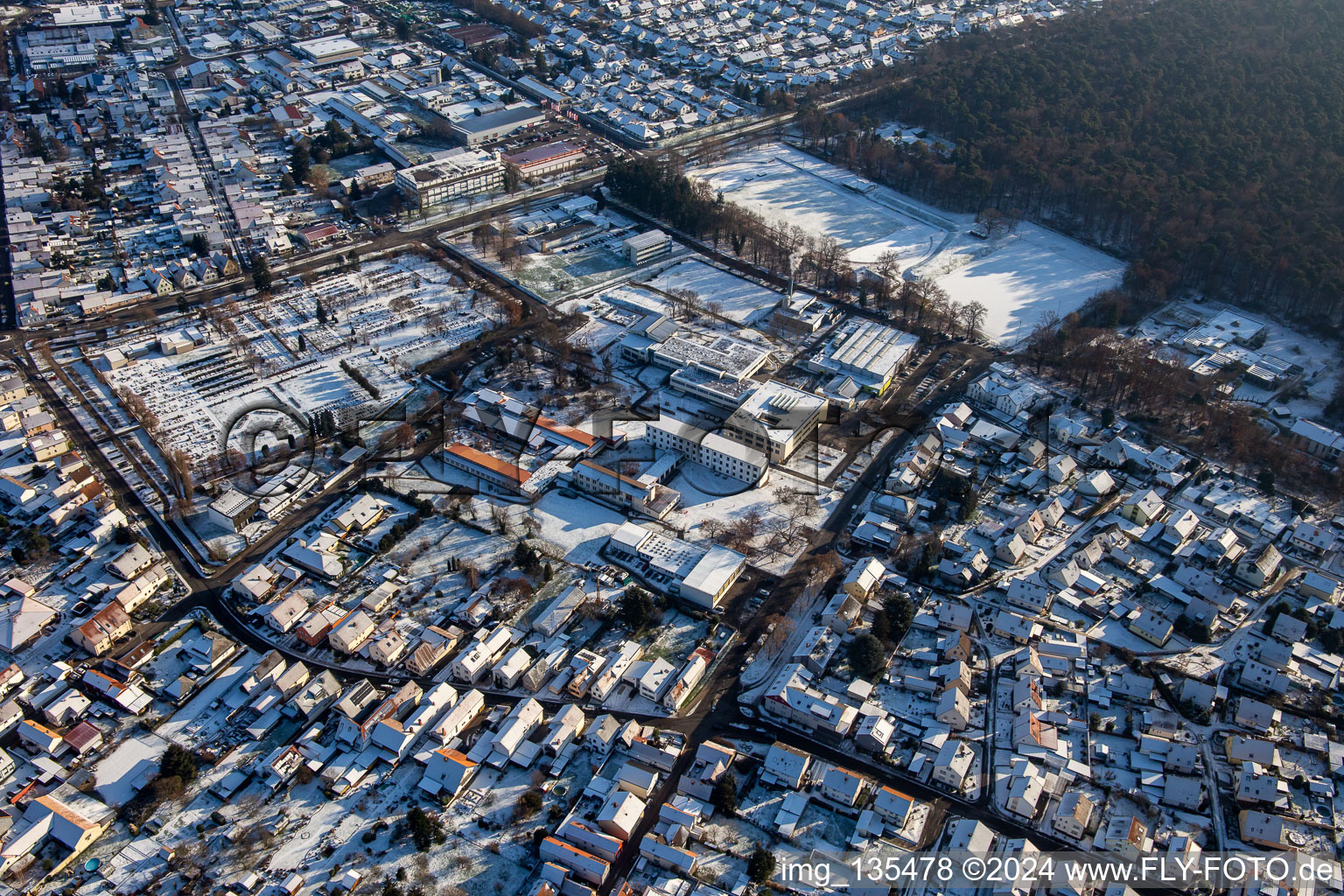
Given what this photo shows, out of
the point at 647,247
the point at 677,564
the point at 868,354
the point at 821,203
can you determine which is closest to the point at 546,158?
the point at 647,247

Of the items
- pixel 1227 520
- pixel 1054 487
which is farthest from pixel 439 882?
pixel 1227 520

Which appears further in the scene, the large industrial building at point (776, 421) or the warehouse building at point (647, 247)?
the warehouse building at point (647, 247)

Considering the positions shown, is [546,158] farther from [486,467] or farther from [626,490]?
[626,490]

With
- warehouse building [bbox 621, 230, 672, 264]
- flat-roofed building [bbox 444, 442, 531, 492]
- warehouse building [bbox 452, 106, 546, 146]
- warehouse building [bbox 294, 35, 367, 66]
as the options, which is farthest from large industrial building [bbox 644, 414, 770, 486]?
warehouse building [bbox 294, 35, 367, 66]

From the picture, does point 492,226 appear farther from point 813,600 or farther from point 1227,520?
point 1227,520

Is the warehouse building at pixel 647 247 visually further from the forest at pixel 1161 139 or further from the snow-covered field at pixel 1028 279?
the forest at pixel 1161 139

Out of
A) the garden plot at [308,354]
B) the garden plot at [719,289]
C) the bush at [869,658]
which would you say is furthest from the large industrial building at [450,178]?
the bush at [869,658]

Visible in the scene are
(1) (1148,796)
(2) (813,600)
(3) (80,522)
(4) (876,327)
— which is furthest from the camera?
(4) (876,327)
